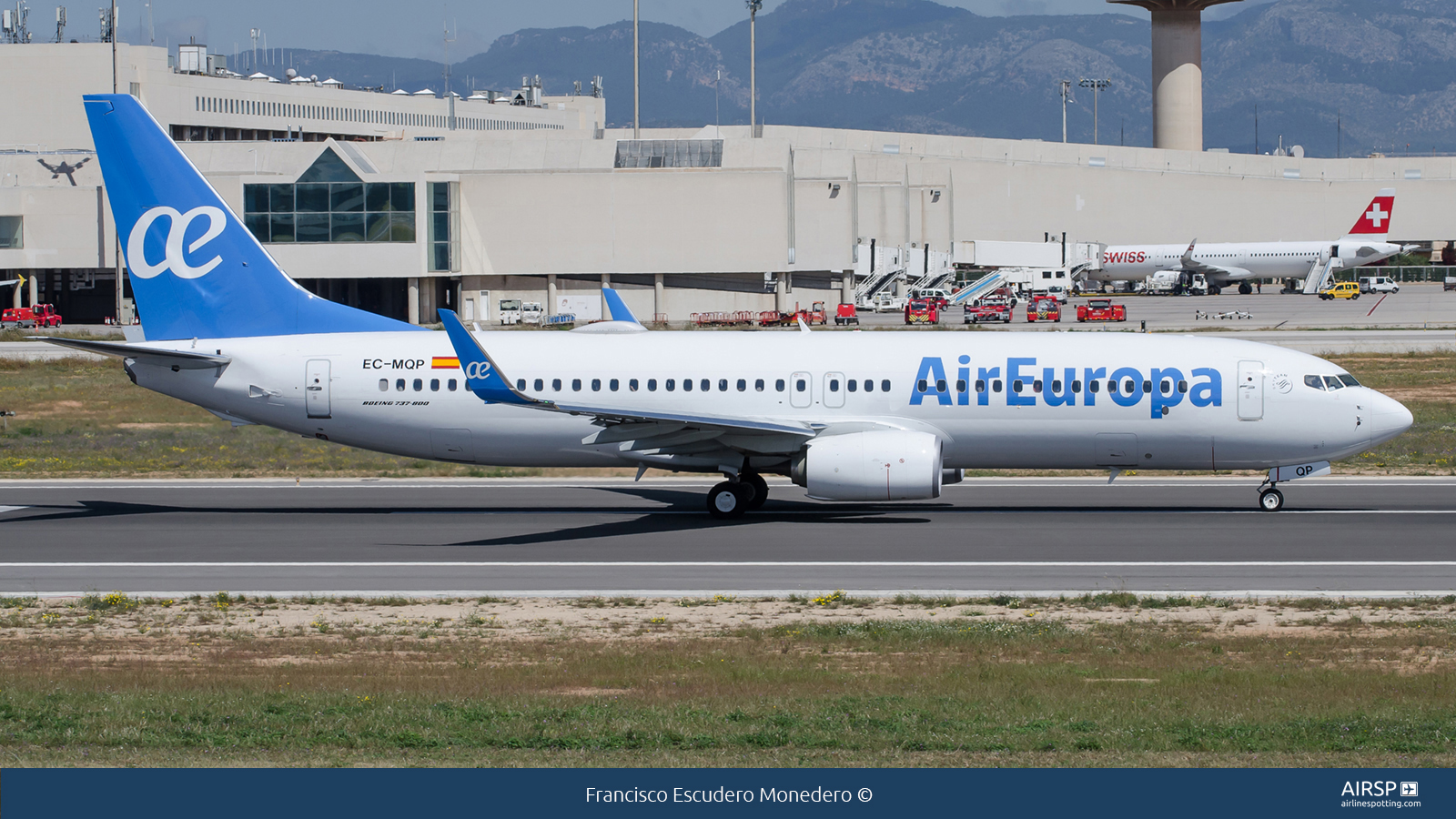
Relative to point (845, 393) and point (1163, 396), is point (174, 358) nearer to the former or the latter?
point (845, 393)

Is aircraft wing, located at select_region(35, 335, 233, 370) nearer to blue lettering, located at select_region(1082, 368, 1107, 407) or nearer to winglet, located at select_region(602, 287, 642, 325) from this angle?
winglet, located at select_region(602, 287, 642, 325)

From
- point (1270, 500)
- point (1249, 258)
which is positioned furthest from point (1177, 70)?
point (1270, 500)

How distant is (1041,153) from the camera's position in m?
168

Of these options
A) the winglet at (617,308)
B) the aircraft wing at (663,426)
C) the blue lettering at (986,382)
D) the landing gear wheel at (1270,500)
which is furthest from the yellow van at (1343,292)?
the aircraft wing at (663,426)

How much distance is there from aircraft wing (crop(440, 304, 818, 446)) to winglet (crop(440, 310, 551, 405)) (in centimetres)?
2

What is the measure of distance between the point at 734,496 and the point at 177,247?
13180 mm

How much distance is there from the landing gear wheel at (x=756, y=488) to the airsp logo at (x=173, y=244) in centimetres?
1236

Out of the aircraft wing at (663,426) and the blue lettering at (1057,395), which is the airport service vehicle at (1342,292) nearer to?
the blue lettering at (1057,395)

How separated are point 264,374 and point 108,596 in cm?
932

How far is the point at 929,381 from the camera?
29.6 metres

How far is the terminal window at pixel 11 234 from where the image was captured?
10881cm

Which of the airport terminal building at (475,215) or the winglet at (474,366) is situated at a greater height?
the airport terminal building at (475,215)

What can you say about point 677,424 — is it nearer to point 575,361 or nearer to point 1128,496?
point 575,361

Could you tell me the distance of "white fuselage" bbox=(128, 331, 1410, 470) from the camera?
29.3 meters
